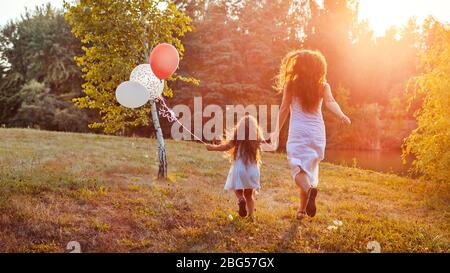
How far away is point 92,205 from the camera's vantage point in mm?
7066

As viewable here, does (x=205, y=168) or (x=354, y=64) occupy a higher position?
(x=354, y=64)

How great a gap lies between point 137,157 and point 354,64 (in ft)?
82.1

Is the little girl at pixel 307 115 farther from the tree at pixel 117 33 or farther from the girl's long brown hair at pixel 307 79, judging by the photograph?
the tree at pixel 117 33

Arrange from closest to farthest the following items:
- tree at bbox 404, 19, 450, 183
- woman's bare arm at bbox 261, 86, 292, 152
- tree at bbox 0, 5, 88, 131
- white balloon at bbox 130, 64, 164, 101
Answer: woman's bare arm at bbox 261, 86, 292, 152 < white balloon at bbox 130, 64, 164, 101 < tree at bbox 404, 19, 450, 183 < tree at bbox 0, 5, 88, 131

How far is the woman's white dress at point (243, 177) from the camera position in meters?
6.52

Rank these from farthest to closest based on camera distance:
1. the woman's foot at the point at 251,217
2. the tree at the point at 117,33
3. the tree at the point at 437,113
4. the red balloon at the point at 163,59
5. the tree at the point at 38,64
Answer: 1. the tree at the point at 38,64
2. the tree at the point at 437,113
3. the tree at the point at 117,33
4. the red balloon at the point at 163,59
5. the woman's foot at the point at 251,217

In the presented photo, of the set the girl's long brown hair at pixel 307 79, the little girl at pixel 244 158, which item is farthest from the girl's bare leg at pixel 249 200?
the girl's long brown hair at pixel 307 79

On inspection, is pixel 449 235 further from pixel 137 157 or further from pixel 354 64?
pixel 354 64

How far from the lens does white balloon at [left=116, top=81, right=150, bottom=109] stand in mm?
7867

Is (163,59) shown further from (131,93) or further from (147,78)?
(131,93)

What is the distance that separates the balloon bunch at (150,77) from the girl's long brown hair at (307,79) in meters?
2.61

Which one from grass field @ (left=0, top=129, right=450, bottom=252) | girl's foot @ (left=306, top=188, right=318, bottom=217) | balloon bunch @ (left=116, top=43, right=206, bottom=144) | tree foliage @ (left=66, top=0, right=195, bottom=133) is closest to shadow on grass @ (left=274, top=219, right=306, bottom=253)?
grass field @ (left=0, top=129, right=450, bottom=252)

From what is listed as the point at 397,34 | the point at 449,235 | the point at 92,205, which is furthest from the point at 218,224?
the point at 397,34

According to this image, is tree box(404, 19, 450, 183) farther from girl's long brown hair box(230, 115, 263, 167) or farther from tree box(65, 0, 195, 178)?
girl's long brown hair box(230, 115, 263, 167)
